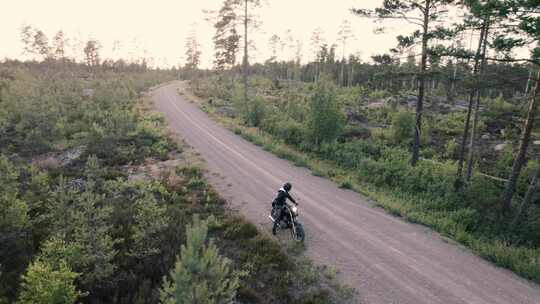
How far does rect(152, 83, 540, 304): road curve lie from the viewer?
844 cm

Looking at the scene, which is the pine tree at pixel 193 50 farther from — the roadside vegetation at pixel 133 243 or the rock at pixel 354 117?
the roadside vegetation at pixel 133 243

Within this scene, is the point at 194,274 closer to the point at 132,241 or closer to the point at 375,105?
the point at 132,241

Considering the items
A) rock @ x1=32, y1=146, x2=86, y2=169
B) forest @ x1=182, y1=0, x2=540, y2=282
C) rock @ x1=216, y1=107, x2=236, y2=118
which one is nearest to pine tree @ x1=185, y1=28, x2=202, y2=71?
rock @ x1=216, y1=107, x2=236, y2=118

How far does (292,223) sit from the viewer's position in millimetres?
10977

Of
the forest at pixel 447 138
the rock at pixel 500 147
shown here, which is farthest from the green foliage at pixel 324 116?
the rock at pixel 500 147

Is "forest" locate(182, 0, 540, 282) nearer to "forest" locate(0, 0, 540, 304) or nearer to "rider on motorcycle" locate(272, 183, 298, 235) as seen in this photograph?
"forest" locate(0, 0, 540, 304)

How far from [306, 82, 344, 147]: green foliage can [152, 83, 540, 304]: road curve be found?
475 cm

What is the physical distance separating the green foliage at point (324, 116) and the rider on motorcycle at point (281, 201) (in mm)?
12001

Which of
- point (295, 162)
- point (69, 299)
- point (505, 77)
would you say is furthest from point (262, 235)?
point (505, 77)

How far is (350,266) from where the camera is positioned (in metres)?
9.49

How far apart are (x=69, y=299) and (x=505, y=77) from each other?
18120 mm

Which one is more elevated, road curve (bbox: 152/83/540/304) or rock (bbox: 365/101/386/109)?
rock (bbox: 365/101/386/109)

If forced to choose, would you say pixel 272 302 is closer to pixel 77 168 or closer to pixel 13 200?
pixel 13 200

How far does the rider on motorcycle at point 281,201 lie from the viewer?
11.0 m
